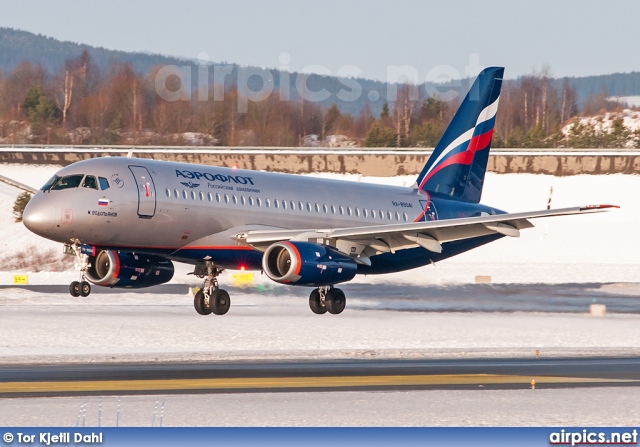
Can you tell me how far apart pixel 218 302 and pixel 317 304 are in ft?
11.3

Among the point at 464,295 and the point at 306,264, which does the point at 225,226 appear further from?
the point at 464,295

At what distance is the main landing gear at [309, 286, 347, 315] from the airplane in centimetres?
3

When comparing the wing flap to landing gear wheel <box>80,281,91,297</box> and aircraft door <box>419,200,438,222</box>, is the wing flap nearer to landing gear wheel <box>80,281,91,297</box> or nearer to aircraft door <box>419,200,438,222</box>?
aircraft door <box>419,200,438,222</box>

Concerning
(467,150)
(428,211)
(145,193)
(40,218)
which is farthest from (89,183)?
(467,150)

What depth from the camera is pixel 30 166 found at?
83375mm

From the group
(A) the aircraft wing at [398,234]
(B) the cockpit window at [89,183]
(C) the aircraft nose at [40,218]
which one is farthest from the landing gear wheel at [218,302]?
(C) the aircraft nose at [40,218]

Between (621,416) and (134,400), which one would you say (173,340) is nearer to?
(134,400)

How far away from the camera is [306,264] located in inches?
1281

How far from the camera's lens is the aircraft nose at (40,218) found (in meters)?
31.2

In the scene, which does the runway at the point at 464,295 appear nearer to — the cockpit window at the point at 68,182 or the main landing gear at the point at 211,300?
the main landing gear at the point at 211,300

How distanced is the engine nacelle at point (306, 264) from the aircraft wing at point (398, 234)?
74 cm

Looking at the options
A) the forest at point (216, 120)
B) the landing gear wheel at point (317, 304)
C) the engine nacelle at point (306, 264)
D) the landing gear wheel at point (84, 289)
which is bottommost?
the landing gear wheel at point (317, 304)

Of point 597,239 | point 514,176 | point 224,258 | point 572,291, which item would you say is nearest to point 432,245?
point 224,258

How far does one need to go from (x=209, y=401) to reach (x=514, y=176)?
2760 inches
